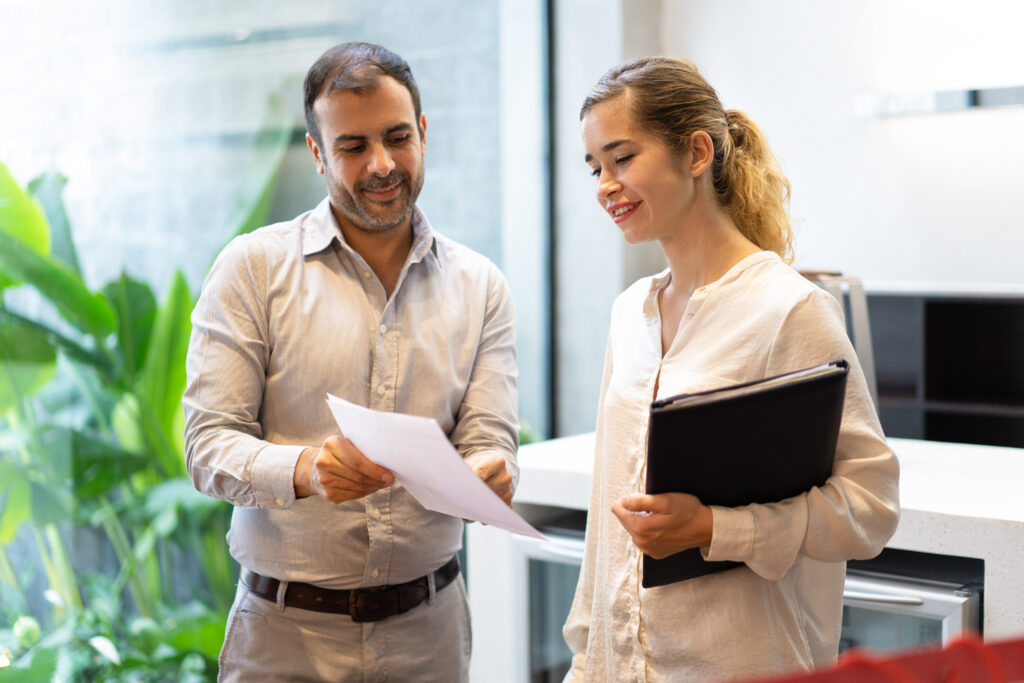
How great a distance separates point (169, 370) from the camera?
2592 mm

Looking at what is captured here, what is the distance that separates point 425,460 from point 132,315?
64.2 inches

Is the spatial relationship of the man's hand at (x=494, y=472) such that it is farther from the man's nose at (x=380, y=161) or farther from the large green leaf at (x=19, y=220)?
the large green leaf at (x=19, y=220)

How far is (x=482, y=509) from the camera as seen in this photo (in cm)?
124

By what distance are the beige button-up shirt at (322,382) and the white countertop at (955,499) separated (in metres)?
0.65

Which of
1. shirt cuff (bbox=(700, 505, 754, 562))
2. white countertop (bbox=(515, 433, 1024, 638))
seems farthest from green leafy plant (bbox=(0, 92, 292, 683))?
shirt cuff (bbox=(700, 505, 754, 562))

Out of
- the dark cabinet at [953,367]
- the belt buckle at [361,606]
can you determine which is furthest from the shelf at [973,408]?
the belt buckle at [361,606]

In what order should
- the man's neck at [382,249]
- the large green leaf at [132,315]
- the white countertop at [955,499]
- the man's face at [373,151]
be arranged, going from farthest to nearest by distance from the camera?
the large green leaf at [132,315], the white countertop at [955,499], the man's neck at [382,249], the man's face at [373,151]

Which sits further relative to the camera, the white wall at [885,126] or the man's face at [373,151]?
the white wall at [885,126]

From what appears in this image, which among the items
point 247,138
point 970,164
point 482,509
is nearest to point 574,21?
point 970,164

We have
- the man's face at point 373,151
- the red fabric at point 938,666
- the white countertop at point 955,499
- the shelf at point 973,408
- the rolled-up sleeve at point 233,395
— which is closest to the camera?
the red fabric at point 938,666

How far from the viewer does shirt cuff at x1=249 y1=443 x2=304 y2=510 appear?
1396 mm

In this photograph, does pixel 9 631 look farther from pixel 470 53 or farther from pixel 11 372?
pixel 470 53

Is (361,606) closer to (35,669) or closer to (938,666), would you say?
(938,666)

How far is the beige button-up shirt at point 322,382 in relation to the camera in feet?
4.83
